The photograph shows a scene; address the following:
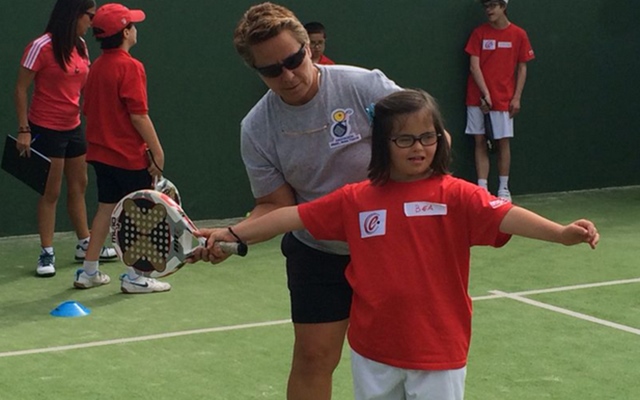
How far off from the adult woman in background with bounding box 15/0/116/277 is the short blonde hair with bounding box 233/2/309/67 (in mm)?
4189

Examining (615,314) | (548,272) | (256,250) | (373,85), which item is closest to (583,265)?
(548,272)

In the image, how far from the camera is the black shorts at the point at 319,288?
407cm

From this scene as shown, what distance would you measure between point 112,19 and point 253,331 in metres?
2.14

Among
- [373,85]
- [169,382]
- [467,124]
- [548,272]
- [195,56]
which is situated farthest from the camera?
[467,124]

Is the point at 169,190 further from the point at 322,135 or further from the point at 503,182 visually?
the point at 503,182

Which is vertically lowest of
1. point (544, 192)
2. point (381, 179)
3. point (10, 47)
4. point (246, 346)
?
point (544, 192)

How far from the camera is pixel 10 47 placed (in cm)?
933

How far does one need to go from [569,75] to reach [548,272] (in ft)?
14.8

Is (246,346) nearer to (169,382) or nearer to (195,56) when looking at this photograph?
(169,382)

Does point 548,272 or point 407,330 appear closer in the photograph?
point 407,330

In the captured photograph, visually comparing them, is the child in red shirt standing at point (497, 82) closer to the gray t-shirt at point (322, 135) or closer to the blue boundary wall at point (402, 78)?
the blue boundary wall at point (402, 78)

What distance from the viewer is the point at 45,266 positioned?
7980mm

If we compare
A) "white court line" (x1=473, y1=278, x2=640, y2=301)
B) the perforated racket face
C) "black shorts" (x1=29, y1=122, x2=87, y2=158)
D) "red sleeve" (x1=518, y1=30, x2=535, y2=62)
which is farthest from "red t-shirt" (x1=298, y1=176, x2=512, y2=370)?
"red sleeve" (x1=518, y1=30, x2=535, y2=62)

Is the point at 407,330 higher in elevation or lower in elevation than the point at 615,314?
higher
